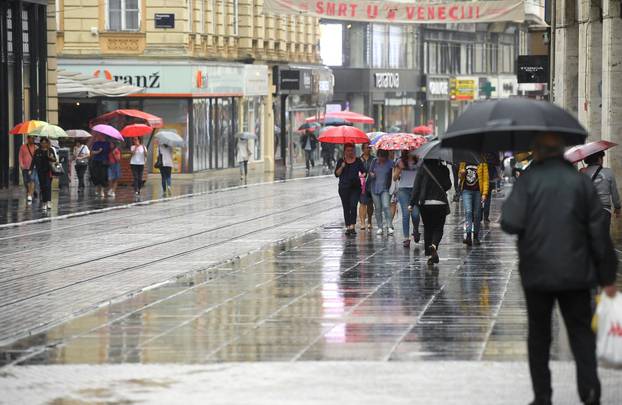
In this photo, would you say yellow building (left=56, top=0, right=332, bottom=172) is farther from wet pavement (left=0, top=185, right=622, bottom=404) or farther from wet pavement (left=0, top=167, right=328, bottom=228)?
wet pavement (left=0, top=185, right=622, bottom=404)

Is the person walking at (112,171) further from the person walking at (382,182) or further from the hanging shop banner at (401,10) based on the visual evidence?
the person walking at (382,182)

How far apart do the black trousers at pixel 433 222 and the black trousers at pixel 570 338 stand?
10.7 metres

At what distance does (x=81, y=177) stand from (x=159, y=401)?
35.2 m

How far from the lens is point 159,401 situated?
33.7 ft

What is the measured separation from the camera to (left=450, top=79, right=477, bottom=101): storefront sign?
103000 millimetres

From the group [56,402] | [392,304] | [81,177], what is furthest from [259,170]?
[56,402]

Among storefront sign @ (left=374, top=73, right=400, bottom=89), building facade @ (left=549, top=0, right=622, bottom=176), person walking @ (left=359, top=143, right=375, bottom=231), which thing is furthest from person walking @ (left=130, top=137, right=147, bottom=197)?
storefront sign @ (left=374, top=73, right=400, bottom=89)

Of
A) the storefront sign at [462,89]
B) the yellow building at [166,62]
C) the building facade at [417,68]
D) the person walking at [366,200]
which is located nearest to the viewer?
the person walking at [366,200]

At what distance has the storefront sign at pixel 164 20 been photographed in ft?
182

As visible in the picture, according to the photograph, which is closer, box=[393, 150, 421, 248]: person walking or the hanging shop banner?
box=[393, 150, 421, 248]: person walking

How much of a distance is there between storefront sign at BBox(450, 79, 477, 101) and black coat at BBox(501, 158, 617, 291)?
93870 millimetres

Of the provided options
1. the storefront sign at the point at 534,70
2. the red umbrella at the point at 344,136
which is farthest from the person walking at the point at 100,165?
the red umbrella at the point at 344,136

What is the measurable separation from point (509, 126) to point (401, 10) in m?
19.4

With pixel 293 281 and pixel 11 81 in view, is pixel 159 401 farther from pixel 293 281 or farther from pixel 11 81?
pixel 11 81
